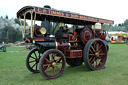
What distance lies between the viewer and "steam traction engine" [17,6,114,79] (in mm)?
3945

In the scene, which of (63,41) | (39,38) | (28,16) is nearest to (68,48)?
(63,41)

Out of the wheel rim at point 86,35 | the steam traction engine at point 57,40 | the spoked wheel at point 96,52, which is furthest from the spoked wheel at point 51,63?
the wheel rim at point 86,35

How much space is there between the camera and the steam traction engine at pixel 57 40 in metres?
3.95

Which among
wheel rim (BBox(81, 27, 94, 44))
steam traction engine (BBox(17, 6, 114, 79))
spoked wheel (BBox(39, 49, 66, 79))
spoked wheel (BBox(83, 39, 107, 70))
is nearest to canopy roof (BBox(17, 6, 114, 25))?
steam traction engine (BBox(17, 6, 114, 79))

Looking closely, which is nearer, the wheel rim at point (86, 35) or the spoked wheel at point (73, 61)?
the wheel rim at point (86, 35)

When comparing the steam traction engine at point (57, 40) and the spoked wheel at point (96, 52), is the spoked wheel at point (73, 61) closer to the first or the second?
the steam traction engine at point (57, 40)

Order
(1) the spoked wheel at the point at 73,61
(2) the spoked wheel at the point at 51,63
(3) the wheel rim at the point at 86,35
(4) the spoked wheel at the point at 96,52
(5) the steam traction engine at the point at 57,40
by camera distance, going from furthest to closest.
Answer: (1) the spoked wheel at the point at 73,61, (3) the wheel rim at the point at 86,35, (4) the spoked wheel at the point at 96,52, (5) the steam traction engine at the point at 57,40, (2) the spoked wheel at the point at 51,63

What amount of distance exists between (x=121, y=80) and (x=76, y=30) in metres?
2.59

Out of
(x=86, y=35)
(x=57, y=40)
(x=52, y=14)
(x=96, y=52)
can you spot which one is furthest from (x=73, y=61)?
(x=52, y=14)

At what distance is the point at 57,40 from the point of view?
4562 mm

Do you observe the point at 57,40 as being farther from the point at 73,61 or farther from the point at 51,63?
the point at 73,61

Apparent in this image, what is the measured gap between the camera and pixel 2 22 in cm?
2895

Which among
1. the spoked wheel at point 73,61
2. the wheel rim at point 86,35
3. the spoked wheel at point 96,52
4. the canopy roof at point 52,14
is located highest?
the canopy roof at point 52,14

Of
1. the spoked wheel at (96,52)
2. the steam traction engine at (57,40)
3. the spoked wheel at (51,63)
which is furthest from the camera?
the spoked wheel at (96,52)
